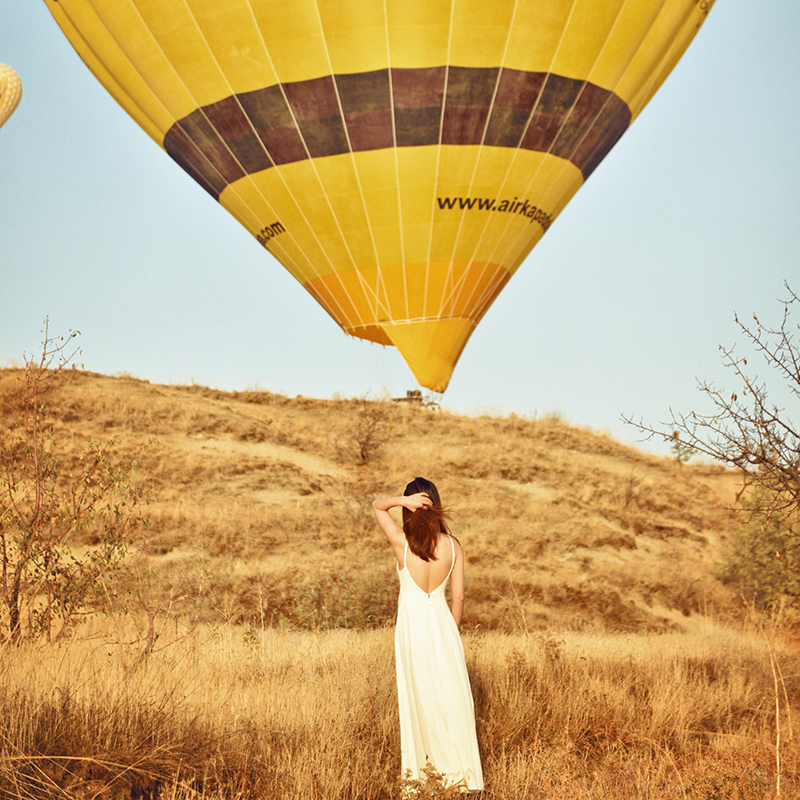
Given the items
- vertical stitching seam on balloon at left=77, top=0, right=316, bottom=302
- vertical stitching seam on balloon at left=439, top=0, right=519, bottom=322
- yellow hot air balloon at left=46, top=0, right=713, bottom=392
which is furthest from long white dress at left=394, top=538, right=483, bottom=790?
vertical stitching seam on balloon at left=77, top=0, right=316, bottom=302

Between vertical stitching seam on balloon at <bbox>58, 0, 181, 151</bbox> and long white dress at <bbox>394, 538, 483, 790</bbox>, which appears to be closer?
long white dress at <bbox>394, 538, 483, 790</bbox>

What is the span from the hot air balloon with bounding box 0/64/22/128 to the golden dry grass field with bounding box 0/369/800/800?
4939mm

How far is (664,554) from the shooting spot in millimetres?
22516

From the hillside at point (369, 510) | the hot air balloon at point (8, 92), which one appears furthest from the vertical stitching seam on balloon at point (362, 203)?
the hillside at point (369, 510)

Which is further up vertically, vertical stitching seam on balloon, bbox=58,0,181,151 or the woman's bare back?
vertical stitching seam on balloon, bbox=58,0,181,151

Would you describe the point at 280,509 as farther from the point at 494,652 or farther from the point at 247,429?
the point at 494,652

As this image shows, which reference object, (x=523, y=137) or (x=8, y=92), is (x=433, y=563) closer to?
(x=8, y=92)

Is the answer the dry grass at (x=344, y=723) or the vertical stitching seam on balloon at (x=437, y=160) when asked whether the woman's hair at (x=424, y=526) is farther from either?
the vertical stitching seam on balloon at (x=437, y=160)

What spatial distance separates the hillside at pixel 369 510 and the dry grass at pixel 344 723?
6.72 feet

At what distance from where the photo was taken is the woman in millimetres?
4707

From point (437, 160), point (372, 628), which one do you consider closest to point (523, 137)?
point (437, 160)

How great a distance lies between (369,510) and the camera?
72.3 ft

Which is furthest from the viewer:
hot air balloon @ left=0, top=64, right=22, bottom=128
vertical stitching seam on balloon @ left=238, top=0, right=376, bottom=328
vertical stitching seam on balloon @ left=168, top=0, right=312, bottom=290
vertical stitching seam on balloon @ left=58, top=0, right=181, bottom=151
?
vertical stitching seam on balloon @ left=58, top=0, right=181, bottom=151

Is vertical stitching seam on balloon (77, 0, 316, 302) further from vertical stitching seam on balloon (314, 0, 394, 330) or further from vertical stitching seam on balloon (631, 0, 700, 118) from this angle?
vertical stitching seam on balloon (631, 0, 700, 118)
